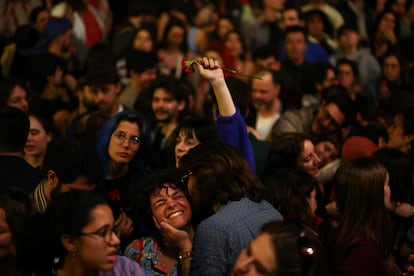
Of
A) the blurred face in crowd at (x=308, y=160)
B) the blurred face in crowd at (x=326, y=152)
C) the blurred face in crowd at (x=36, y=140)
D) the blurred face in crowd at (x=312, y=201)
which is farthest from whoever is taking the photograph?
the blurred face in crowd at (x=326, y=152)

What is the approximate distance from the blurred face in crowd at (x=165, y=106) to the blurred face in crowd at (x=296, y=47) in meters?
2.44

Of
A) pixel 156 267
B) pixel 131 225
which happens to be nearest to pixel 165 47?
pixel 131 225

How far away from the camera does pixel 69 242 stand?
3947 mm

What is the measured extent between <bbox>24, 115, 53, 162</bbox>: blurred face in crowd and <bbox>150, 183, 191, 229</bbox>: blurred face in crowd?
170cm

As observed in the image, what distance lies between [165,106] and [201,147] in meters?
2.98

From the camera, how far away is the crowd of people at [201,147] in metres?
4.13

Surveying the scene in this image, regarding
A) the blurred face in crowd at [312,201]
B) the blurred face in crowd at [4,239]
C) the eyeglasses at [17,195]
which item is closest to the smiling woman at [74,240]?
the blurred face in crowd at [4,239]

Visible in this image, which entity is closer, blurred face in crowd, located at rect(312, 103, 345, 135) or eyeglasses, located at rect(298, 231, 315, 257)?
eyeglasses, located at rect(298, 231, 315, 257)

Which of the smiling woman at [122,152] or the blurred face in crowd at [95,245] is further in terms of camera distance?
the smiling woman at [122,152]

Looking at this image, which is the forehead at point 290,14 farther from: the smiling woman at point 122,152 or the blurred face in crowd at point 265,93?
the smiling woman at point 122,152

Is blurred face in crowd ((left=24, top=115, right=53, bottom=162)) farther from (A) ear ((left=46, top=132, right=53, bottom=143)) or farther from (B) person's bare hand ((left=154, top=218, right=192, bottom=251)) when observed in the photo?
(B) person's bare hand ((left=154, top=218, right=192, bottom=251))

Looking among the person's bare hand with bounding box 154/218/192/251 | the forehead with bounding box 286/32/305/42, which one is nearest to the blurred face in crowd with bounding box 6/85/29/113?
the person's bare hand with bounding box 154/218/192/251

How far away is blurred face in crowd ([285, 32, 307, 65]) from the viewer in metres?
9.69

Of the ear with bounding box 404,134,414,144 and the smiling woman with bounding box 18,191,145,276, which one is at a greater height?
the smiling woman with bounding box 18,191,145,276
